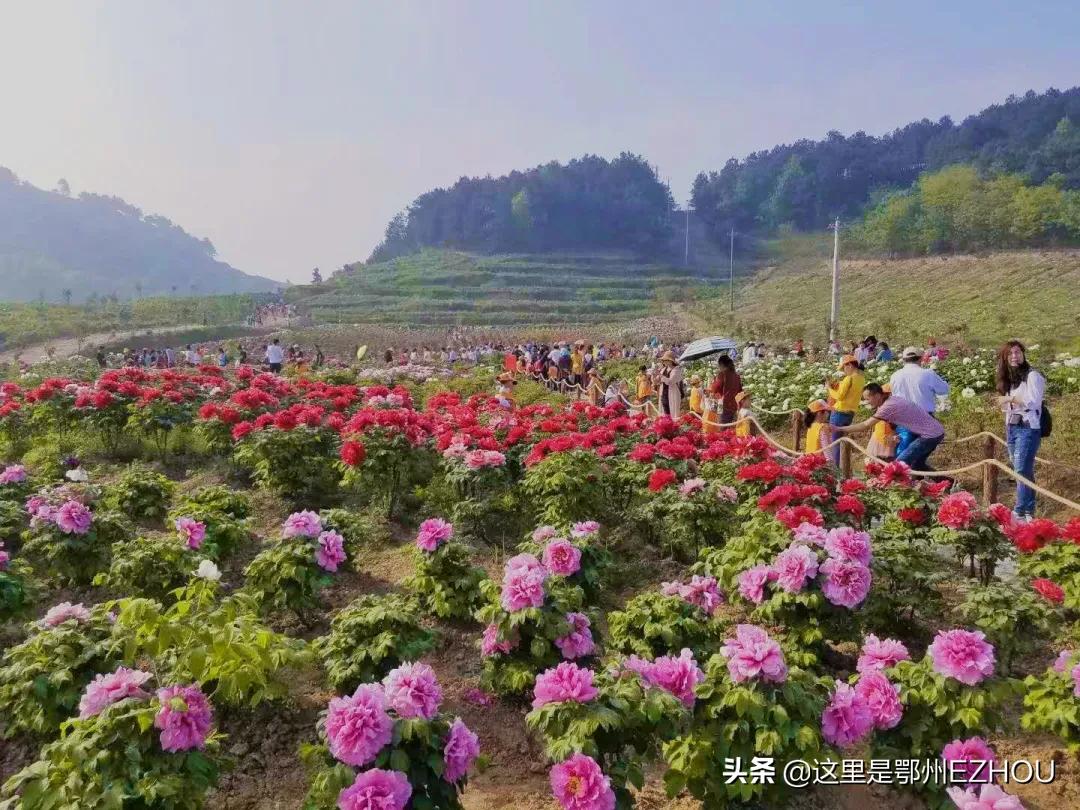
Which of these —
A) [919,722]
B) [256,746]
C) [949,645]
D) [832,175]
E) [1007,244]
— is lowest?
[256,746]

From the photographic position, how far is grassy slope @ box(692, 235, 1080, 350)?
3391cm

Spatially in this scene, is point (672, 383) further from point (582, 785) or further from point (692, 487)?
point (582, 785)

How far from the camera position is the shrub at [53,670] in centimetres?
323

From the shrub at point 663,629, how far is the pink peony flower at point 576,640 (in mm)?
181

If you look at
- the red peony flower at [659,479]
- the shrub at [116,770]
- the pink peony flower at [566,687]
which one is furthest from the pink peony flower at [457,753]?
the red peony flower at [659,479]

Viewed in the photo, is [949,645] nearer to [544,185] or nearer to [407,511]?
[407,511]

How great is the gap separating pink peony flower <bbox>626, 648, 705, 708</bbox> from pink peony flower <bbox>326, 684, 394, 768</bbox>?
1.03m

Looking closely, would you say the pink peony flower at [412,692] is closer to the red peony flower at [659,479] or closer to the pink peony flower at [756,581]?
the pink peony flower at [756,581]

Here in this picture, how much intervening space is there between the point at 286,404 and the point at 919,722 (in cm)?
850

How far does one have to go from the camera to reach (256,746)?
374 cm

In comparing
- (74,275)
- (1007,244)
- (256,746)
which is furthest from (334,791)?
(74,275)

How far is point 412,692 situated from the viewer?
2.55 meters

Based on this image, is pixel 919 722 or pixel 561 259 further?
pixel 561 259

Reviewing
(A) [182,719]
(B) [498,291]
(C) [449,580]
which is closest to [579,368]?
(C) [449,580]
